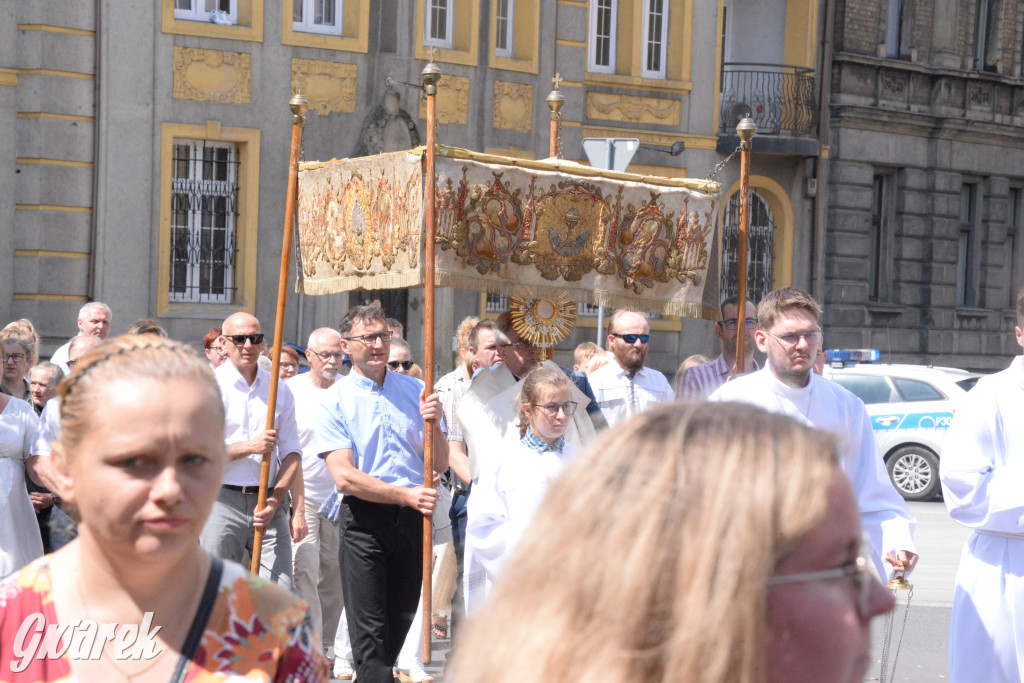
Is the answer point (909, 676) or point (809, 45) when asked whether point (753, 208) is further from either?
point (909, 676)

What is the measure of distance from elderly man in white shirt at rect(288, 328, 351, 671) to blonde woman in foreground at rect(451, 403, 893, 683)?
6862 millimetres

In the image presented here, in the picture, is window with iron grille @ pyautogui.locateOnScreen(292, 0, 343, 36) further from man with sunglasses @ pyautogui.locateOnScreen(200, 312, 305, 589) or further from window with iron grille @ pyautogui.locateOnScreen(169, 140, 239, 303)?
man with sunglasses @ pyautogui.locateOnScreen(200, 312, 305, 589)

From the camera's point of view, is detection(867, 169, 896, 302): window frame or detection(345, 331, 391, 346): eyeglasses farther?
detection(867, 169, 896, 302): window frame

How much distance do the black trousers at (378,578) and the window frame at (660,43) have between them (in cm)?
1648

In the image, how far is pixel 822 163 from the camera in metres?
24.9

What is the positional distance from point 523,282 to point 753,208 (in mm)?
17139

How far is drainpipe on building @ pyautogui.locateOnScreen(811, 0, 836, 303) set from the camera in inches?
979

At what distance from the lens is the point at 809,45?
25.1 metres

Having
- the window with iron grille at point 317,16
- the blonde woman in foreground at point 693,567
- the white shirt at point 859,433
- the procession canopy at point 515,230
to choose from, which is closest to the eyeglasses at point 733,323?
the procession canopy at point 515,230

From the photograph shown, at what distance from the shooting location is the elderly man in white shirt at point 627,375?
955cm

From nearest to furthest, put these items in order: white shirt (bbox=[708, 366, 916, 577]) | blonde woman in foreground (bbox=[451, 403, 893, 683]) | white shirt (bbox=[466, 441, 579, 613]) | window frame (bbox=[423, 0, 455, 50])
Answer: blonde woman in foreground (bbox=[451, 403, 893, 683]) → white shirt (bbox=[708, 366, 916, 577]) → white shirt (bbox=[466, 441, 579, 613]) → window frame (bbox=[423, 0, 455, 50])

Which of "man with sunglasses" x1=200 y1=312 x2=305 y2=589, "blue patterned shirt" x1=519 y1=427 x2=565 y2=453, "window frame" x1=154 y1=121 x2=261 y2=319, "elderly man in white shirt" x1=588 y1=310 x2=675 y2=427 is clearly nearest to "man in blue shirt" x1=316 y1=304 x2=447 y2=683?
"man with sunglasses" x1=200 y1=312 x2=305 y2=589

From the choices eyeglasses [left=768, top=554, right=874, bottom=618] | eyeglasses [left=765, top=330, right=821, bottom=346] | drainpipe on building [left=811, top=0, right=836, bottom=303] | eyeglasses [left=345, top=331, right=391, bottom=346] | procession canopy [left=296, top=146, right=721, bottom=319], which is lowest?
eyeglasses [left=345, top=331, right=391, bottom=346]

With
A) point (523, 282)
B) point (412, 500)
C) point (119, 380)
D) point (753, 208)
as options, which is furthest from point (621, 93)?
point (119, 380)
